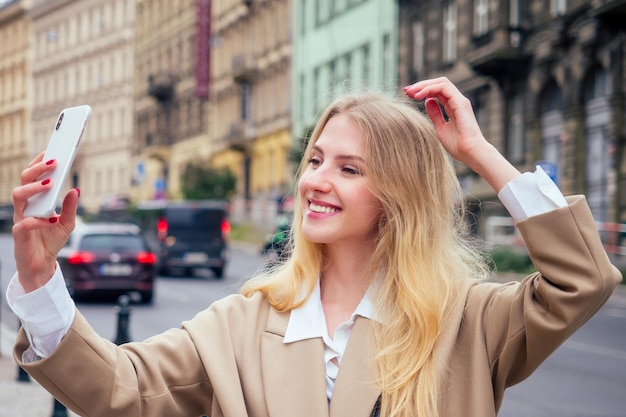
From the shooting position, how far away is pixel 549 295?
2.95 metres

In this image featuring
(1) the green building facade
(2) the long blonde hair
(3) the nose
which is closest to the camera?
(2) the long blonde hair

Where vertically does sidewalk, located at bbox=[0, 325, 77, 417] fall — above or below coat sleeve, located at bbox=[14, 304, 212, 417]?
below

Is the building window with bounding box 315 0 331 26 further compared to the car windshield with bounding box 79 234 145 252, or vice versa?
the building window with bounding box 315 0 331 26

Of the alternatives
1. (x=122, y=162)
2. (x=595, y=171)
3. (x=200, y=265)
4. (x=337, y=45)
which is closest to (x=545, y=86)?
(x=595, y=171)

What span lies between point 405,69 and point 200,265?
15.1 meters

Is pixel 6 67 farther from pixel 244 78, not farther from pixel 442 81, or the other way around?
pixel 442 81

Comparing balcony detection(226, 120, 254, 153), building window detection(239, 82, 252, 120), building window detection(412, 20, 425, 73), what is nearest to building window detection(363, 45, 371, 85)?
building window detection(412, 20, 425, 73)

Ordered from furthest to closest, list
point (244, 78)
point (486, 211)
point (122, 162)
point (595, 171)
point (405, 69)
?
point (122, 162), point (244, 78), point (405, 69), point (486, 211), point (595, 171)

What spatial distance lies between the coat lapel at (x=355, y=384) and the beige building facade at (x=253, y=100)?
4692 cm

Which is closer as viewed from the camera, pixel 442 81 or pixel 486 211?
pixel 442 81

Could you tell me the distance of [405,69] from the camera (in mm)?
41812

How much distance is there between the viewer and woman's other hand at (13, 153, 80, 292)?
8.85ft

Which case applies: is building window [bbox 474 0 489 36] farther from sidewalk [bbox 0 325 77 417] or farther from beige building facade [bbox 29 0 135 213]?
beige building facade [bbox 29 0 135 213]

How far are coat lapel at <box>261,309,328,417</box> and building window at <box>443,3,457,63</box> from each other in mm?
35065
